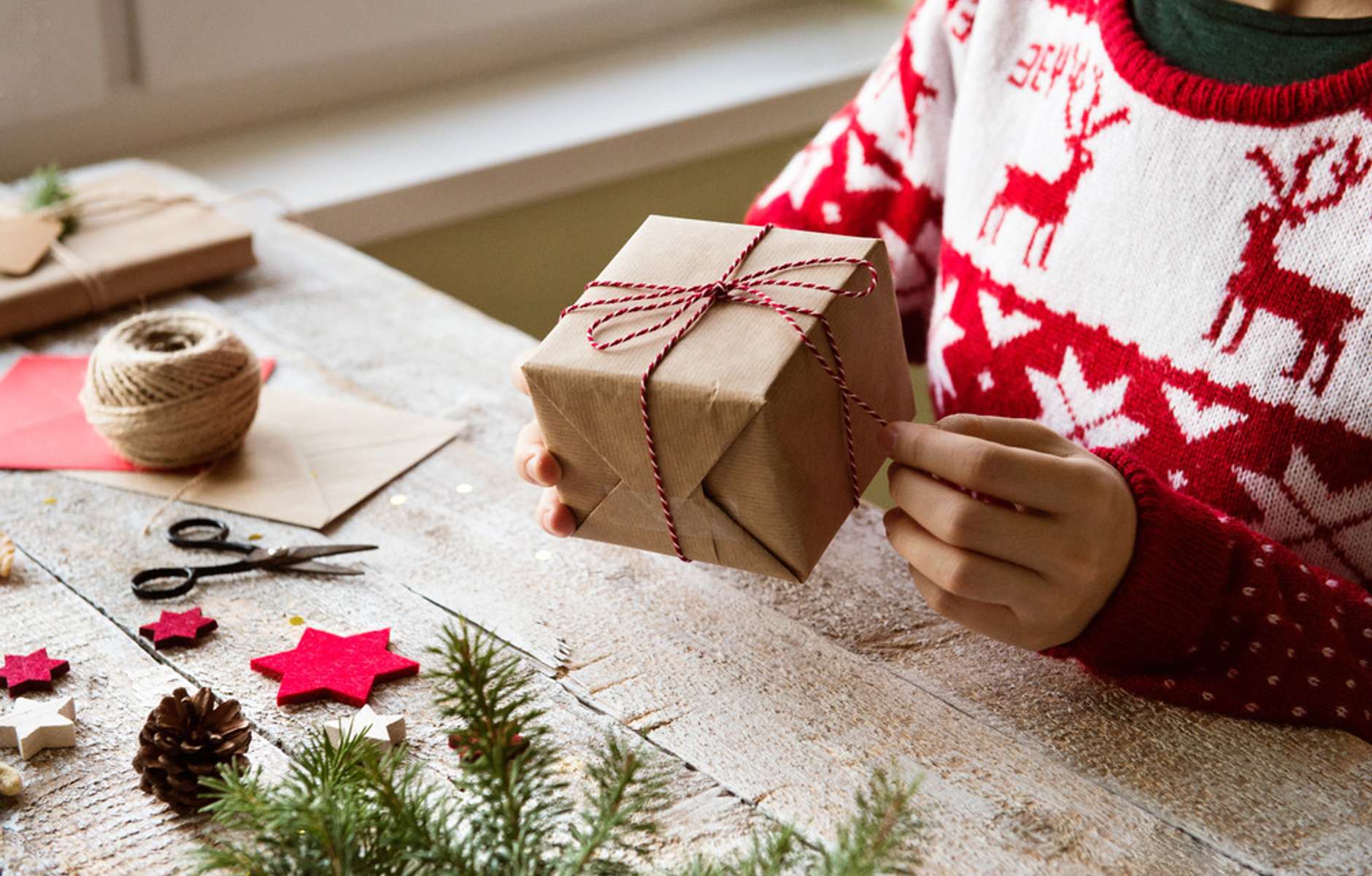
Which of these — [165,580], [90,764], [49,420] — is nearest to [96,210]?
[49,420]

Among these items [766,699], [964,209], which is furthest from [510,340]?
[766,699]

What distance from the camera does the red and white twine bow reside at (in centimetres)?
61

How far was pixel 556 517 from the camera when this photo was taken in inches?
26.9

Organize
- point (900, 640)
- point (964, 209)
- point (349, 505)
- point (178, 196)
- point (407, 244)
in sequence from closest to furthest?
point (900, 640)
point (349, 505)
point (964, 209)
point (178, 196)
point (407, 244)

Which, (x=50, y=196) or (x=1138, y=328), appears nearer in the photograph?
(x=1138, y=328)

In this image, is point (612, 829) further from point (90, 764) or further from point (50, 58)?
point (50, 58)

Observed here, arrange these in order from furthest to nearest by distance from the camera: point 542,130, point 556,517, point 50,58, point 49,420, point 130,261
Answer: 1. point 542,130
2. point 50,58
3. point 130,261
4. point 49,420
5. point 556,517

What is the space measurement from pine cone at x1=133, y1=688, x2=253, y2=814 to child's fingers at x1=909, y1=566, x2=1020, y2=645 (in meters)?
0.34

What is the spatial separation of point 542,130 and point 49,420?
0.79 m

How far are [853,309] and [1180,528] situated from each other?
0.65 ft

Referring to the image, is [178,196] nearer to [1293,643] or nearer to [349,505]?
[349,505]

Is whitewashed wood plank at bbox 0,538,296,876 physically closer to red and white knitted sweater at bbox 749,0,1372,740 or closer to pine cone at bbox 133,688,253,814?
pine cone at bbox 133,688,253,814

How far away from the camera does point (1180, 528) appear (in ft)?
2.14

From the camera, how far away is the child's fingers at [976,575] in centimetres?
63
